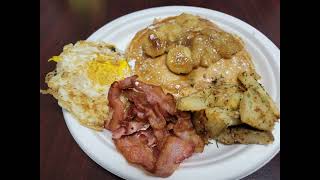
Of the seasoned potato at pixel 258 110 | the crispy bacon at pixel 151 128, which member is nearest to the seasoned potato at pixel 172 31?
the crispy bacon at pixel 151 128

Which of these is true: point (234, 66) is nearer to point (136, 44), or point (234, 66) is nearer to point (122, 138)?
point (136, 44)

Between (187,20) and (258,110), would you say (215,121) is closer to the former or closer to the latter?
(258,110)

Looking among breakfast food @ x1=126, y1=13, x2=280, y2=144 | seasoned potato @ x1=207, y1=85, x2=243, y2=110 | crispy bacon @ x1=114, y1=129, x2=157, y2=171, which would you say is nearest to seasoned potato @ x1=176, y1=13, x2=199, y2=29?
breakfast food @ x1=126, y1=13, x2=280, y2=144

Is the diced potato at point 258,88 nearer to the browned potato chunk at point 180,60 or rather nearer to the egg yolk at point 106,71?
the browned potato chunk at point 180,60

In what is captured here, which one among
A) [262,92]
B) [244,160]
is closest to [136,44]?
[262,92]

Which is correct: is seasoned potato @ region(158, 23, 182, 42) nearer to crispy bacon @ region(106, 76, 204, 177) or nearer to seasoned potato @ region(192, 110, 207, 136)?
crispy bacon @ region(106, 76, 204, 177)

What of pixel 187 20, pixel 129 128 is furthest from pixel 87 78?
pixel 187 20
